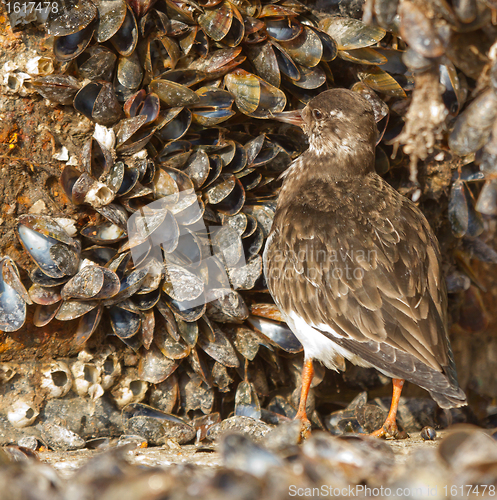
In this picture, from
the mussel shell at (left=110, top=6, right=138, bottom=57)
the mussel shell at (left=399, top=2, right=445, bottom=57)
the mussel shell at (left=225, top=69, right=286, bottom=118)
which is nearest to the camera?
the mussel shell at (left=399, top=2, right=445, bottom=57)

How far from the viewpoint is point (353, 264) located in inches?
83.4

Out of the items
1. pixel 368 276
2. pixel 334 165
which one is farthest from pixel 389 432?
pixel 334 165

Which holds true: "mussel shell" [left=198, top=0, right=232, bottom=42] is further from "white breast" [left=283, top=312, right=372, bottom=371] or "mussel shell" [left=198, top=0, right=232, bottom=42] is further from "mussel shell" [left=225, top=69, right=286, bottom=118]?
"white breast" [left=283, top=312, right=372, bottom=371]

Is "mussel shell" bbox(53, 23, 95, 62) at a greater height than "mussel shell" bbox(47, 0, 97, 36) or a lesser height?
lesser

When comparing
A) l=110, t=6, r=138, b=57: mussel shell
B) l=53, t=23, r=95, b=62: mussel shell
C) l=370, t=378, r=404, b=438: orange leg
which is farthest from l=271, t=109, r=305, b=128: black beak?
l=370, t=378, r=404, b=438: orange leg

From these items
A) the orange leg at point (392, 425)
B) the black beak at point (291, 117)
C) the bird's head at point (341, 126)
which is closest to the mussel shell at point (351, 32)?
the bird's head at point (341, 126)

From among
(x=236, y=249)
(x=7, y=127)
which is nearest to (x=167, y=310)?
(x=236, y=249)

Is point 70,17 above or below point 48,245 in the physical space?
above

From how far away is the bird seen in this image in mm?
2008

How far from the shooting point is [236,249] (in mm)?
2348

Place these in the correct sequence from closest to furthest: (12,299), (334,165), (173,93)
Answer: (12,299) → (173,93) → (334,165)

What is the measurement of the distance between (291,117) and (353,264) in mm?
791

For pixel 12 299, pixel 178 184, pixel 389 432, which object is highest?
pixel 178 184

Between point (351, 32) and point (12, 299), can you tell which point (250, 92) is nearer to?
point (351, 32)
